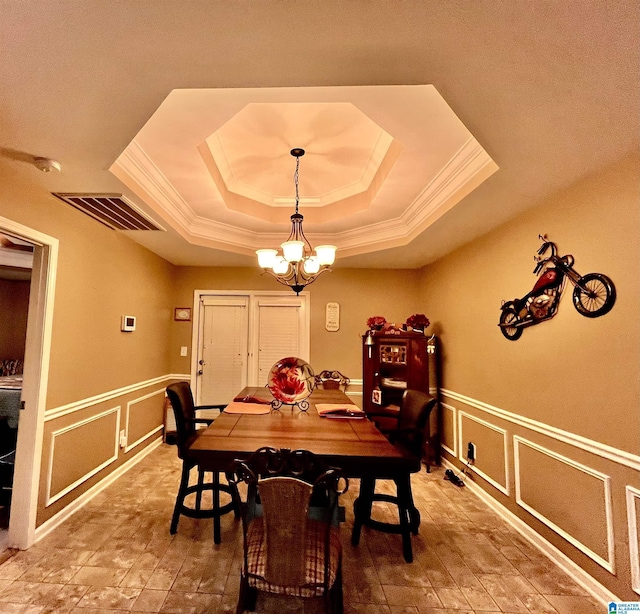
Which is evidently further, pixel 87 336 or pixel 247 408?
pixel 87 336

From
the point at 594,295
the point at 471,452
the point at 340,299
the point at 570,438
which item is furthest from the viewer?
the point at 340,299

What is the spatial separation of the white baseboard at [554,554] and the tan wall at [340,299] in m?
2.21

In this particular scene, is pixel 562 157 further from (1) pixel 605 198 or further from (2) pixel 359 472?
(2) pixel 359 472

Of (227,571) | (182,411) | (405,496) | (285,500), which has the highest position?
(182,411)

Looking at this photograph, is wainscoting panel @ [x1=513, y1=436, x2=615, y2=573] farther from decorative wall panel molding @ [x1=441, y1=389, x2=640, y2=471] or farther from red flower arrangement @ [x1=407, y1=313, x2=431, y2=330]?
red flower arrangement @ [x1=407, y1=313, x2=431, y2=330]

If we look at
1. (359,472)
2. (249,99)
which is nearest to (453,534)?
(359,472)

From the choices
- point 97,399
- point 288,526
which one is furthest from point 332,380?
point 288,526

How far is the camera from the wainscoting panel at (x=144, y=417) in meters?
Result: 3.63

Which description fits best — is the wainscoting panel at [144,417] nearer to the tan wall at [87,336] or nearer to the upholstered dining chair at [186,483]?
the tan wall at [87,336]

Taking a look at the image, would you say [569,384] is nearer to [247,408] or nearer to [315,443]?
[315,443]

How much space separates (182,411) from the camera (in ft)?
8.11

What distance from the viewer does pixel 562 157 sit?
1.85 meters

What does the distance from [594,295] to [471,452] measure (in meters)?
1.95

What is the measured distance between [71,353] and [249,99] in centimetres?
232
